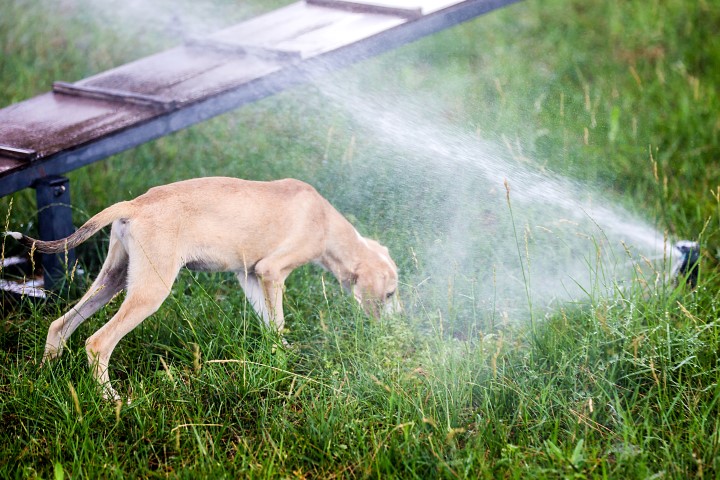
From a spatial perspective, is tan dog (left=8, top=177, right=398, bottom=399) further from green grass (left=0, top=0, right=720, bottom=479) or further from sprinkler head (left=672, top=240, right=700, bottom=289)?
sprinkler head (left=672, top=240, right=700, bottom=289)

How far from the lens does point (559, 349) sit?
→ 3631 mm

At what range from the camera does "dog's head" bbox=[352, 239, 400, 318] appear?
4.07 metres

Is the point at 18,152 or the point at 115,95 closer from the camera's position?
the point at 18,152

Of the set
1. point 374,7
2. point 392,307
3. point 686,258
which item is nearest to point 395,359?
point 392,307

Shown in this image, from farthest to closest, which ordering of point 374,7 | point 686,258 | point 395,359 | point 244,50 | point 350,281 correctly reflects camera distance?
point 374,7
point 244,50
point 686,258
point 350,281
point 395,359

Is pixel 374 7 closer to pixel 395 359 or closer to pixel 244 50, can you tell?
pixel 244 50

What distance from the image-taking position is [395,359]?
3609mm

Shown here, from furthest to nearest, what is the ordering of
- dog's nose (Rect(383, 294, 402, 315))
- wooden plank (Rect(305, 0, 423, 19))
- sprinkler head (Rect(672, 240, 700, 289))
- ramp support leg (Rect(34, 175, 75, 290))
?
wooden plank (Rect(305, 0, 423, 19))
sprinkler head (Rect(672, 240, 700, 289))
ramp support leg (Rect(34, 175, 75, 290))
dog's nose (Rect(383, 294, 402, 315))

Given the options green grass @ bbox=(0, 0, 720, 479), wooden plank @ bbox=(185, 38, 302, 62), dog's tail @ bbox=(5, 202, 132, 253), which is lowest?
green grass @ bbox=(0, 0, 720, 479)

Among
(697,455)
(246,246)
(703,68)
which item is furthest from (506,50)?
(697,455)

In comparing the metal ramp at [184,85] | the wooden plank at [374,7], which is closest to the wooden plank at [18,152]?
the metal ramp at [184,85]

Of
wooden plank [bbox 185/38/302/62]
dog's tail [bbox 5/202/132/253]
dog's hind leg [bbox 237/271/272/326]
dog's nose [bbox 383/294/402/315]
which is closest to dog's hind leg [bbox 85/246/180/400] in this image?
dog's tail [bbox 5/202/132/253]

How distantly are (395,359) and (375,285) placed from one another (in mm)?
552

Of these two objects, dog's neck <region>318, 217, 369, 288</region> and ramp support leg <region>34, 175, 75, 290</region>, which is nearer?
dog's neck <region>318, 217, 369, 288</region>
